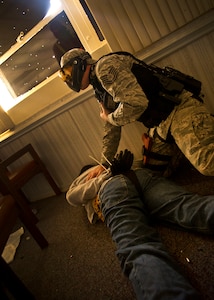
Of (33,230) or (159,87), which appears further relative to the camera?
(33,230)

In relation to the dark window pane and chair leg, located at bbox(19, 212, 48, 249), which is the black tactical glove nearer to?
chair leg, located at bbox(19, 212, 48, 249)

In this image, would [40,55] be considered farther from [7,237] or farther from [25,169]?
[7,237]

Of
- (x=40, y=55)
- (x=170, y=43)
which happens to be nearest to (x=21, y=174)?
(x=40, y=55)

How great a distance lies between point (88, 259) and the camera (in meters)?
1.35

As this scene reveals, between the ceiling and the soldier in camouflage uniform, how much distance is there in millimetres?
672

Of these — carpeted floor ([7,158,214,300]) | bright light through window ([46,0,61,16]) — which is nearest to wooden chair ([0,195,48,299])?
carpeted floor ([7,158,214,300])

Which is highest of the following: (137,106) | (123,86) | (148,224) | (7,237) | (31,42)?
(31,42)

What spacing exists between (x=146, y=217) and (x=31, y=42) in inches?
75.1

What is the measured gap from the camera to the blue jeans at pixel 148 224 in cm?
77

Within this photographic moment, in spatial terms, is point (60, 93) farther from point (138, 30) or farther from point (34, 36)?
point (138, 30)

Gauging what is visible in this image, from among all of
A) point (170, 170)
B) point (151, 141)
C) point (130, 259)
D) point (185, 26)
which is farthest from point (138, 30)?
point (130, 259)

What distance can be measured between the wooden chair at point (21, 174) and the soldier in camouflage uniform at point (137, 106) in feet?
2.54

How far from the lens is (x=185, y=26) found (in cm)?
154

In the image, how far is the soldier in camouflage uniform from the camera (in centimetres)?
117
